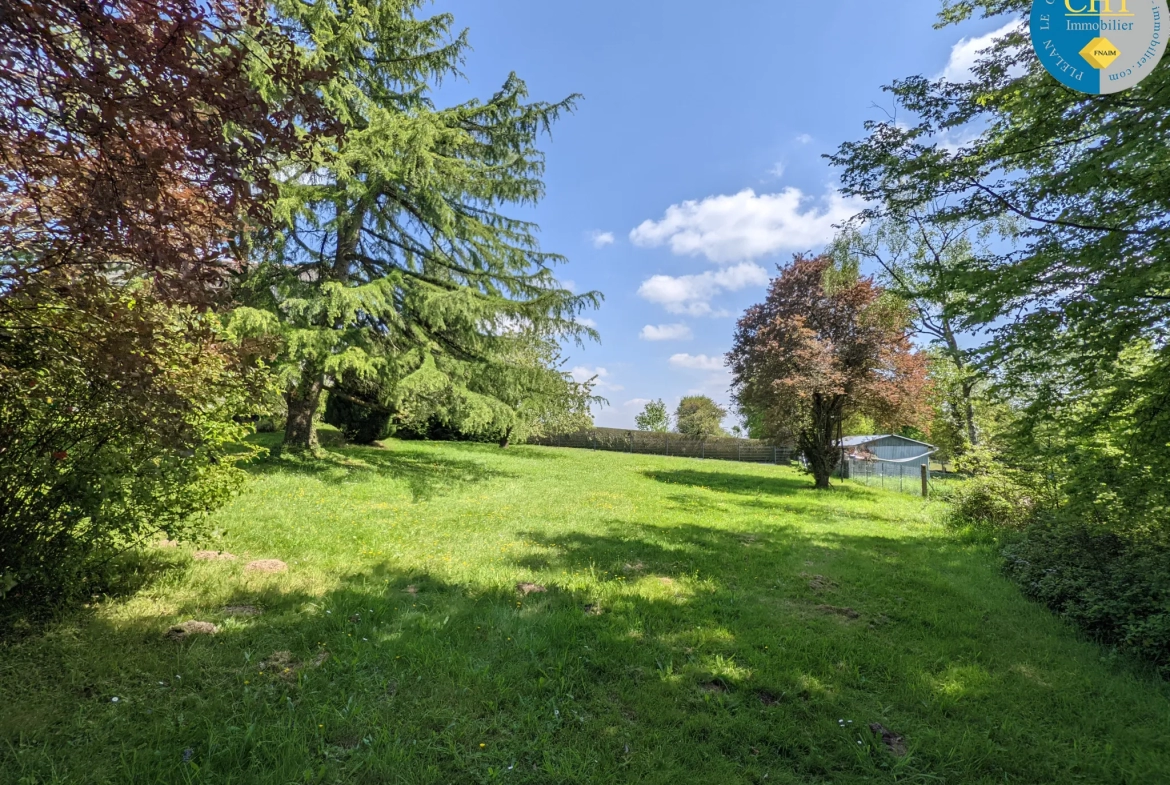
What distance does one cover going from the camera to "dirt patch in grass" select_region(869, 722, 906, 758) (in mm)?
2695

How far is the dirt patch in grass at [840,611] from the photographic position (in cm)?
465

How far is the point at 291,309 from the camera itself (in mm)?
8766

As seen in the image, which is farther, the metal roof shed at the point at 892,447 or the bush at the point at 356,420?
the metal roof shed at the point at 892,447

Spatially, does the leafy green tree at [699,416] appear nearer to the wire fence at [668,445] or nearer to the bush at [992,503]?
the wire fence at [668,445]

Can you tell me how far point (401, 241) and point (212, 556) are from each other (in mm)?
9206

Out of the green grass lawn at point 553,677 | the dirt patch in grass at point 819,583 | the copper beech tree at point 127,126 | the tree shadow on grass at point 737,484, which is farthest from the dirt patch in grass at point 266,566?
the tree shadow on grass at point 737,484

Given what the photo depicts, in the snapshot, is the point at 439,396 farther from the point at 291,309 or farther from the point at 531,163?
the point at 531,163

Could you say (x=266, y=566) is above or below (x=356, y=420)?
below

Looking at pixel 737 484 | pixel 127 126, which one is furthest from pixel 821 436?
pixel 127 126

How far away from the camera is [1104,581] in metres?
4.64

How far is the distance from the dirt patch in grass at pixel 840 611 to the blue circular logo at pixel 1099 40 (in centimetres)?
490

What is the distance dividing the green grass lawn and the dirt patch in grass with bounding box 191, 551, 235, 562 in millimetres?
109

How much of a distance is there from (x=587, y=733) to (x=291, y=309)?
29.5ft

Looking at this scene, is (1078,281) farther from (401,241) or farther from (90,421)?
(401,241)
